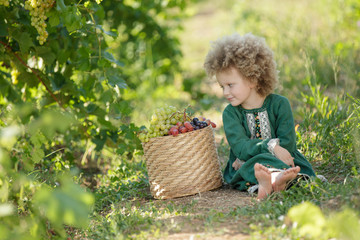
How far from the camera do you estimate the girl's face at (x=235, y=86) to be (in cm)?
305

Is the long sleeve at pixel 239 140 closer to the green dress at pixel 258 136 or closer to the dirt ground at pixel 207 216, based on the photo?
the green dress at pixel 258 136

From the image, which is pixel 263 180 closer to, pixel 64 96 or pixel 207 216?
pixel 207 216

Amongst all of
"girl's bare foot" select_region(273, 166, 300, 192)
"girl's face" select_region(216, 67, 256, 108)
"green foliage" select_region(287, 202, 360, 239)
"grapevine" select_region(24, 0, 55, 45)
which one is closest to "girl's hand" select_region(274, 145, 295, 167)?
"girl's bare foot" select_region(273, 166, 300, 192)

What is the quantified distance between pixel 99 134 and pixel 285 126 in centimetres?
157

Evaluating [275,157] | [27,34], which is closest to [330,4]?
[275,157]

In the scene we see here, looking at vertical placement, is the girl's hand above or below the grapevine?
below

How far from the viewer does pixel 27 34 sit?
9.68 ft

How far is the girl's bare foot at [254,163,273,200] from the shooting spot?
2.68 meters

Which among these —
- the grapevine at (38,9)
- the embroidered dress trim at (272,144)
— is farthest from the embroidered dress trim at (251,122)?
the grapevine at (38,9)

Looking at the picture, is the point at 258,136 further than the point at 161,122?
Yes

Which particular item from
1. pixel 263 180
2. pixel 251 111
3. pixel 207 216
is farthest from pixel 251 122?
pixel 207 216

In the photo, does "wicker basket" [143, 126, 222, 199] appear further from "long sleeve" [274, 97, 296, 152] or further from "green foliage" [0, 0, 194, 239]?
"long sleeve" [274, 97, 296, 152]

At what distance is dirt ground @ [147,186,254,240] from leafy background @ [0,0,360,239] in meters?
0.04

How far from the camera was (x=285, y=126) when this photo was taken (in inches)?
119
